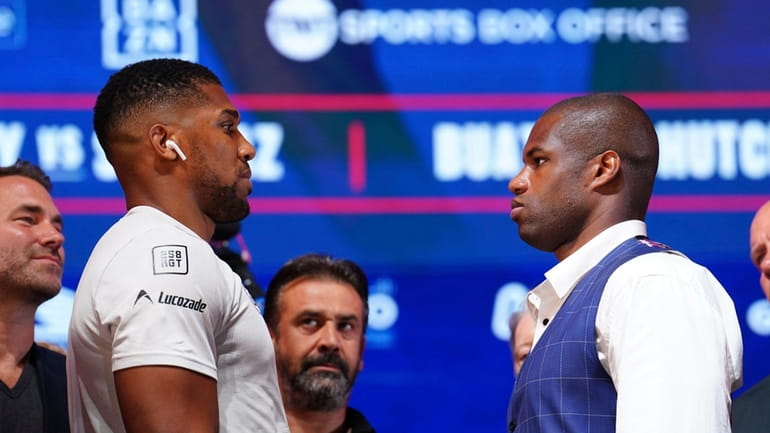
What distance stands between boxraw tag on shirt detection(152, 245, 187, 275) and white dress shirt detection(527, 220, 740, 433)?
2.13 feet

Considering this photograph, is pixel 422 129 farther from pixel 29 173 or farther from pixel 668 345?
pixel 668 345

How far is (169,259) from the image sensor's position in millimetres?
1754

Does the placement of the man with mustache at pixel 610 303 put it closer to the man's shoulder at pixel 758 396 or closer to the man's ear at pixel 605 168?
the man's ear at pixel 605 168

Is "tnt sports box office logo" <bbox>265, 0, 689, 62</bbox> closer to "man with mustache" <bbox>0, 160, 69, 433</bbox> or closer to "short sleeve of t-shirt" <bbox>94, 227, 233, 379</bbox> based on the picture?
"man with mustache" <bbox>0, 160, 69, 433</bbox>

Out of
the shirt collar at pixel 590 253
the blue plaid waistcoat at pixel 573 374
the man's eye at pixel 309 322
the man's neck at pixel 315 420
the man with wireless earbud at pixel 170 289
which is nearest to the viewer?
the man with wireless earbud at pixel 170 289

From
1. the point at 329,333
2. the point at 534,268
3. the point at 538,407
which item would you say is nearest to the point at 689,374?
the point at 538,407

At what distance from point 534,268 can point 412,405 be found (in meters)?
0.58

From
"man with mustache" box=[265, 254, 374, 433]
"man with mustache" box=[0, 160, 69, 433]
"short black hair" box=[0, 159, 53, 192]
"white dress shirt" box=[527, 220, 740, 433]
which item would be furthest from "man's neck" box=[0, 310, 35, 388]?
"white dress shirt" box=[527, 220, 740, 433]

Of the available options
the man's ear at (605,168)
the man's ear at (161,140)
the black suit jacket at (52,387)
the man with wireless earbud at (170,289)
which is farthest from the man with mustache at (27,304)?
the man's ear at (605,168)

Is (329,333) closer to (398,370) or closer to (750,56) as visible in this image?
(398,370)

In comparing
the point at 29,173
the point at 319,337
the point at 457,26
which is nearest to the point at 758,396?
the point at 319,337

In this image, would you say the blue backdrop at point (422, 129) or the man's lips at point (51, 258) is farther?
the blue backdrop at point (422, 129)

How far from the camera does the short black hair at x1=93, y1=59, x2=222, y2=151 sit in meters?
1.94

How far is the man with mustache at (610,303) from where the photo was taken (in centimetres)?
173
